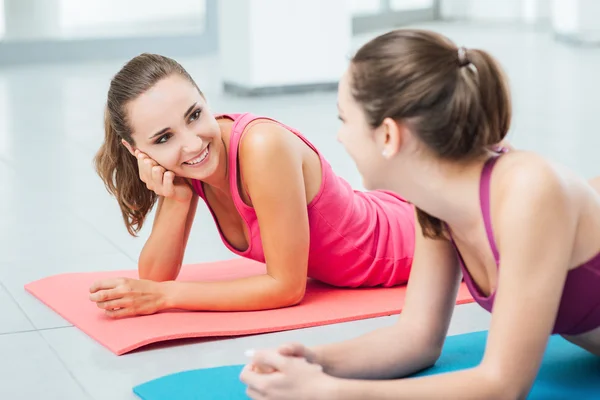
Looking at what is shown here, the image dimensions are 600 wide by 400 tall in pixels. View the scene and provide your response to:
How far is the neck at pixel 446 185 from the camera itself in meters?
1.72

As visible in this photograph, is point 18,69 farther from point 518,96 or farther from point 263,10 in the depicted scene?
point 518,96

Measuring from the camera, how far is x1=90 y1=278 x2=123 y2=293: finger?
8.62ft

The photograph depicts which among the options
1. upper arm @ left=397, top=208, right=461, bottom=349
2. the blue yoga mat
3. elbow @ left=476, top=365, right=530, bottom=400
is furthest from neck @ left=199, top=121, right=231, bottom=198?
elbow @ left=476, top=365, right=530, bottom=400

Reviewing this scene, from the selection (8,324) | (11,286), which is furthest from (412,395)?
(11,286)

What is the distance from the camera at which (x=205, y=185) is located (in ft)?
9.14

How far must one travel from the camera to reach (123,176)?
2756mm

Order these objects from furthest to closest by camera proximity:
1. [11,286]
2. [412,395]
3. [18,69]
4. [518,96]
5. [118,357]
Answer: [18,69] < [518,96] < [11,286] < [118,357] < [412,395]

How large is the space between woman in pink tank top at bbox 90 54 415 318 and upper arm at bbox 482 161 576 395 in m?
Result: 1.00

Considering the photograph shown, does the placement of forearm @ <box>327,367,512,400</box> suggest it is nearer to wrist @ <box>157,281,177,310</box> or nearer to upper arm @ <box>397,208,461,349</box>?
upper arm @ <box>397,208,461,349</box>

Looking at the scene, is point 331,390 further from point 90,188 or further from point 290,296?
point 90,188

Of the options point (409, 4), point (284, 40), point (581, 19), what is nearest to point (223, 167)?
point (284, 40)

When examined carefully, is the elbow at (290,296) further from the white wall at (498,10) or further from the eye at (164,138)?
the white wall at (498,10)

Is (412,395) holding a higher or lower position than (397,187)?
lower

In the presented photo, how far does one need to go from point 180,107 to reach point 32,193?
2.07 meters
